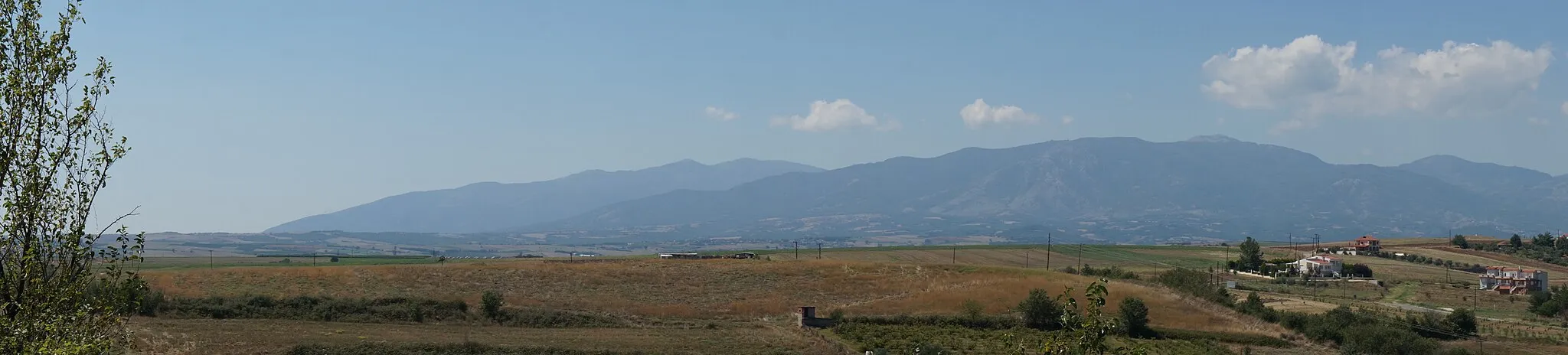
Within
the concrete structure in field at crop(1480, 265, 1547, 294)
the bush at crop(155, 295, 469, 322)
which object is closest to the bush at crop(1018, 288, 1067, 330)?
the bush at crop(155, 295, 469, 322)

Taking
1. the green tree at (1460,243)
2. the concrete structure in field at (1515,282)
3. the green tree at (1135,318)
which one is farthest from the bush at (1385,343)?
the green tree at (1460,243)

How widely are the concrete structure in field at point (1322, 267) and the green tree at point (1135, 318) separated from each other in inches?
2163

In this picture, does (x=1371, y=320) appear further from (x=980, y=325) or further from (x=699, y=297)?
(x=699, y=297)

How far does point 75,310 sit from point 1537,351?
5765cm

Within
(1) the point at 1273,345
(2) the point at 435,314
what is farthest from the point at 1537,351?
(2) the point at 435,314

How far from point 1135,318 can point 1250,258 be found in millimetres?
64456

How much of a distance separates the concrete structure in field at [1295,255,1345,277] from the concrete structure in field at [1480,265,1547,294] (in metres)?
12.7

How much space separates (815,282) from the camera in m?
75.9

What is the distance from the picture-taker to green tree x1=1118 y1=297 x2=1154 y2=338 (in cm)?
5731

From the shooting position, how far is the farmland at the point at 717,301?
4612 cm

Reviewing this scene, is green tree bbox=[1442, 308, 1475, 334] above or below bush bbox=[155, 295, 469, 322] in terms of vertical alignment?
below

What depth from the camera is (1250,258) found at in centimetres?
11475

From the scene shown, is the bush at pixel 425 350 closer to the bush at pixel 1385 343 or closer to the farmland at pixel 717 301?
the farmland at pixel 717 301

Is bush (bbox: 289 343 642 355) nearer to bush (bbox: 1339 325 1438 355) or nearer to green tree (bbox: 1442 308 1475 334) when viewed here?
bush (bbox: 1339 325 1438 355)
